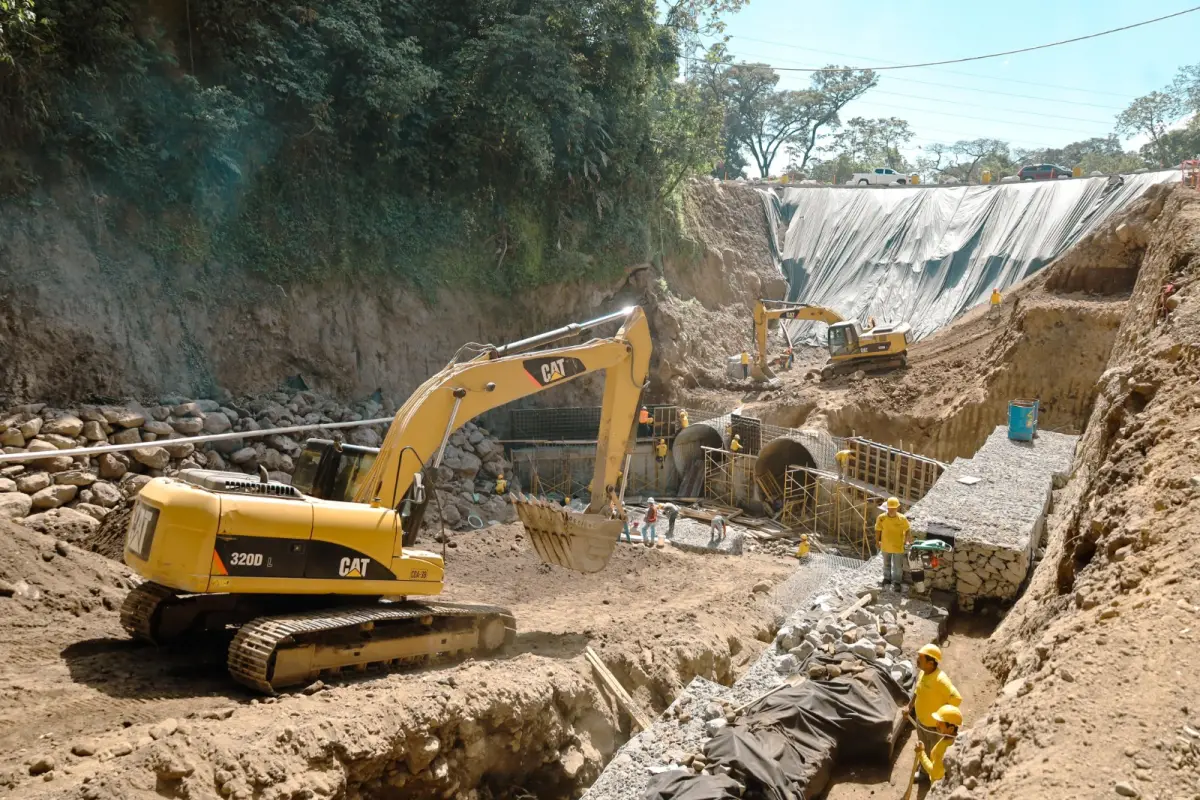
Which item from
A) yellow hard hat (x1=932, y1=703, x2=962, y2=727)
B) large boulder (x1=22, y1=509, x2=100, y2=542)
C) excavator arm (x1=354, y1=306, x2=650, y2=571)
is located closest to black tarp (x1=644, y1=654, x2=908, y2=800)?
yellow hard hat (x1=932, y1=703, x2=962, y2=727)

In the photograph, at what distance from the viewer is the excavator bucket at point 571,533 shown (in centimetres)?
959

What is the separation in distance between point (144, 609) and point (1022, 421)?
12.7m

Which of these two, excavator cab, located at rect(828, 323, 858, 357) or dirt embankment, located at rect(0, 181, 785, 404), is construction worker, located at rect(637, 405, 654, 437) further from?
excavator cab, located at rect(828, 323, 858, 357)

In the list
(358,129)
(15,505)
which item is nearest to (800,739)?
(15,505)

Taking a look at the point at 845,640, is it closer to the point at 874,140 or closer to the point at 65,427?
the point at 65,427

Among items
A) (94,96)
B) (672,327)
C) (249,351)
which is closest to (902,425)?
(672,327)

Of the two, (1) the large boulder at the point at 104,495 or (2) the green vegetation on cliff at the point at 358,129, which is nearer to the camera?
(1) the large boulder at the point at 104,495

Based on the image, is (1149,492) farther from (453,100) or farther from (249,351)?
(453,100)

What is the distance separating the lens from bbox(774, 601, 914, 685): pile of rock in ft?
23.5

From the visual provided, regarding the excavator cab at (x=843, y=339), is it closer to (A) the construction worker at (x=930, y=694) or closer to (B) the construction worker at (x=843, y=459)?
(B) the construction worker at (x=843, y=459)

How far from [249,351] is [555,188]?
9.78 m

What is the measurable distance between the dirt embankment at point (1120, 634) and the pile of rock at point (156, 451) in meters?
7.79

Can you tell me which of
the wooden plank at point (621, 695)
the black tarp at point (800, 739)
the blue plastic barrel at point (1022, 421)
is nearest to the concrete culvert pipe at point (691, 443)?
the blue plastic barrel at point (1022, 421)

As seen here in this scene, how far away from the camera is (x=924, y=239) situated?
Result: 31984 millimetres
